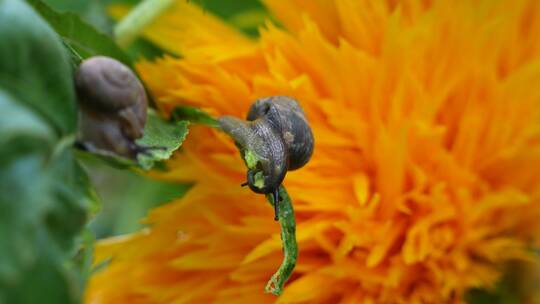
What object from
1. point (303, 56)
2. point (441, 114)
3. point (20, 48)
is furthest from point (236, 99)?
point (20, 48)

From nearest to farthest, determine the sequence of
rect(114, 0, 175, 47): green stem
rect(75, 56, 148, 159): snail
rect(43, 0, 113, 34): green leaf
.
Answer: rect(75, 56, 148, 159): snail < rect(114, 0, 175, 47): green stem < rect(43, 0, 113, 34): green leaf

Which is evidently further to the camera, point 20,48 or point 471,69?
point 471,69

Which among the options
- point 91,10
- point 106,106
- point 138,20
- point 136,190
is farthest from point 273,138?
point 136,190

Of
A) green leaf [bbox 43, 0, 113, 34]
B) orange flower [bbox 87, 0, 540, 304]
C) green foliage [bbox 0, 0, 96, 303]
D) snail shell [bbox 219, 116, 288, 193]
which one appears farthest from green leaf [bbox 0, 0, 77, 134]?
green leaf [bbox 43, 0, 113, 34]

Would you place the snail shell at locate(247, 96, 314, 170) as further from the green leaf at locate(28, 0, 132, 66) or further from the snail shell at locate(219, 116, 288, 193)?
the green leaf at locate(28, 0, 132, 66)

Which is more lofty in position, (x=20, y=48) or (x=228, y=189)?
(x=20, y=48)

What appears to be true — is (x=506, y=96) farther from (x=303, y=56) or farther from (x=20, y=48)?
(x=20, y=48)
